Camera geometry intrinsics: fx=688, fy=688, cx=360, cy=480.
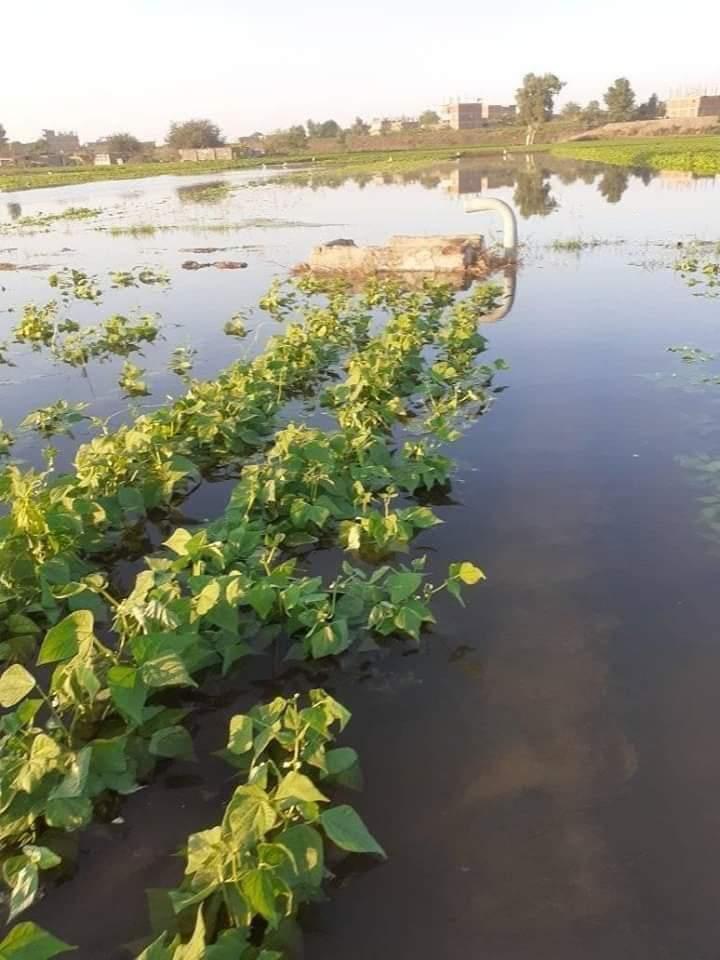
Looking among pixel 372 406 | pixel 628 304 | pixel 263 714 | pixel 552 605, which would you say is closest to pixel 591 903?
pixel 263 714

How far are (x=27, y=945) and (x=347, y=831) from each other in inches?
41.9

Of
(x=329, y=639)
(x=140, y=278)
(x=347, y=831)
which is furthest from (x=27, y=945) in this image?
(x=140, y=278)

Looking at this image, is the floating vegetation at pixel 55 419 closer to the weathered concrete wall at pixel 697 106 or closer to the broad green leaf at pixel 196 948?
the broad green leaf at pixel 196 948

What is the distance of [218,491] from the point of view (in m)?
6.29

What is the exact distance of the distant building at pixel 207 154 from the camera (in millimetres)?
103250

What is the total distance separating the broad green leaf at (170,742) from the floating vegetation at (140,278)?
48.1ft

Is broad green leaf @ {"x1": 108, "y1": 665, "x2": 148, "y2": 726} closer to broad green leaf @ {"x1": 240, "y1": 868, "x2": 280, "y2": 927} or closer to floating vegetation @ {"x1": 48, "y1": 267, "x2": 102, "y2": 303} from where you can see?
broad green leaf @ {"x1": 240, "y1": 868, "x2": 280, "y2": 927}

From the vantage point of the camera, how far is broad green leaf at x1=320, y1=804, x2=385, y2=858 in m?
2.49

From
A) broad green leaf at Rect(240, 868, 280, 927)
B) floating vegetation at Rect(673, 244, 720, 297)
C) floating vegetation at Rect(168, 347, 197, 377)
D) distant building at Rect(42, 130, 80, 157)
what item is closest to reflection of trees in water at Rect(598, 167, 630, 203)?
floating vegetation at Rect(673, 244, 720, 297)

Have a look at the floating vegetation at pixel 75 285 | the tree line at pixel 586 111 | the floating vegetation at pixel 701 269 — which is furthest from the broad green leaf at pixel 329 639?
the tree line at pixel 586 111

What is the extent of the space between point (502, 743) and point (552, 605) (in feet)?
4.09

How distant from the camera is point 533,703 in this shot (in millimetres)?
3691

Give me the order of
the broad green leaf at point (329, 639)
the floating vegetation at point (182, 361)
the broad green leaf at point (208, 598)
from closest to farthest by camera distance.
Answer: the broad green leaf at point (208, 598)
the broad green leaf at point (329, 639)
the floating vegetation at point (182, 361)

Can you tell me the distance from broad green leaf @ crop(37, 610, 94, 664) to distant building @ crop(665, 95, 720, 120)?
127 metres
